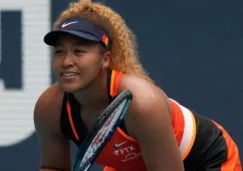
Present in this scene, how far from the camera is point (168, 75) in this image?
13.0 ft

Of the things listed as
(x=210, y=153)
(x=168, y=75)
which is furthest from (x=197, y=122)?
(x=168, y=75)

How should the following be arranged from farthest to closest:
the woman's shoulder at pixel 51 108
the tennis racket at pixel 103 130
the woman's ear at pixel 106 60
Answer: the woman's shoulder at pixel 51 108 < the woman's ear at pixel 106 60 < the tennis racket at pixel 103 130

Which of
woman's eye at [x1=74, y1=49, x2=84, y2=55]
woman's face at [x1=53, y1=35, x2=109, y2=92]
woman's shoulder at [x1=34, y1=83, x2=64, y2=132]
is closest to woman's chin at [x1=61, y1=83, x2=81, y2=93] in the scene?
woman's face at [x1=53, y1=35, x2=109, y2=92]

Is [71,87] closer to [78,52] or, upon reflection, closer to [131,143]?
[78,52]

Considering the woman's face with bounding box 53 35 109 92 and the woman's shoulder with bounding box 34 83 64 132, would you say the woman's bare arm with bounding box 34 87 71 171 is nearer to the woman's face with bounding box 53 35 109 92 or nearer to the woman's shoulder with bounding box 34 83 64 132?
the woman's shoulder with bounding box 34 83 64 132

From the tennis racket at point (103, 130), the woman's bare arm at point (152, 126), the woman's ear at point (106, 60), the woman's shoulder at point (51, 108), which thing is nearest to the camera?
the tennis racket at point (103, 130)

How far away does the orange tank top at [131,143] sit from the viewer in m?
2.54

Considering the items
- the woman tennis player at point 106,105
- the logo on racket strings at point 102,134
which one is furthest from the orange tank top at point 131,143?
the logo on racket strings at point 102,134

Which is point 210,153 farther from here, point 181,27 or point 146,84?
point 181,27

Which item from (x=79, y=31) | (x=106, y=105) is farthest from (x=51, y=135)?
(x=79, y=31)

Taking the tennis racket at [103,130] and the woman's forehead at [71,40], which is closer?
the tennis racket at [103,130]

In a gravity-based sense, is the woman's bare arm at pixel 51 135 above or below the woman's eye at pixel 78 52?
below

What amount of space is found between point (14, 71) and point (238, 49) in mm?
1153

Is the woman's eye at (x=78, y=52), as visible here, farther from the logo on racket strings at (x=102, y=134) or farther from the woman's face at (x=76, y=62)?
the logo on racket strings at (x=102, y=134)
